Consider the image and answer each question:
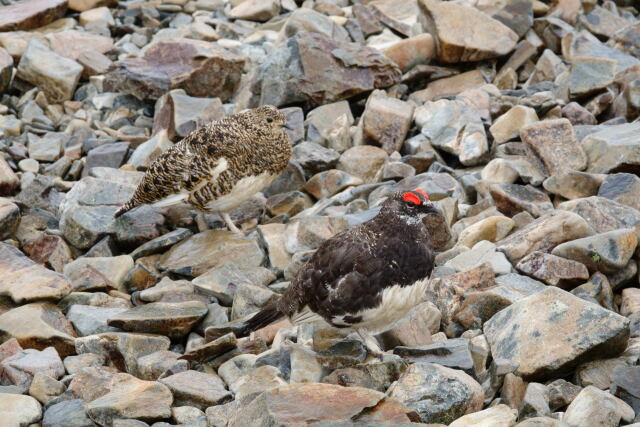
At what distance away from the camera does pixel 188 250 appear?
7.20 m

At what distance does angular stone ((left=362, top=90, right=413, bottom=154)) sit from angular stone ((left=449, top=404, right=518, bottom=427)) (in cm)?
450

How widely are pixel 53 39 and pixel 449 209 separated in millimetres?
6643

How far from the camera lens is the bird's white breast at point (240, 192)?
713 cm

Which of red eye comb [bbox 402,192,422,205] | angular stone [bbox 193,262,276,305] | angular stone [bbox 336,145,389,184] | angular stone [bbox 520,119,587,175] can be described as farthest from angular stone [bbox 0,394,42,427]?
angular stone [bbox 520,119,587,175]

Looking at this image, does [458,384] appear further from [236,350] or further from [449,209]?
[449,209]

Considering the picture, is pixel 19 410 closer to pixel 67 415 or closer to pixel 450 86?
pixel 67 415

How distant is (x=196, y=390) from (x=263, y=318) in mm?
709

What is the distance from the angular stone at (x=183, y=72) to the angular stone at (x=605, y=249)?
5.40m

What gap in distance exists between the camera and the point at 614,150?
6.91 m

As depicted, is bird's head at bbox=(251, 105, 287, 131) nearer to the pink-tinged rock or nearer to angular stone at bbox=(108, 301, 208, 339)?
angular stone at bbox=(108, 301, 208, 339)

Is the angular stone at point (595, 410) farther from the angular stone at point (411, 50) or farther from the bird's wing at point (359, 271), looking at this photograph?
the angular stone at point (411, 50)

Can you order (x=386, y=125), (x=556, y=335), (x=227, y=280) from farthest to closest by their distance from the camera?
(x=386, y=125) → (x=227, y=280) → (x=556, y=335)

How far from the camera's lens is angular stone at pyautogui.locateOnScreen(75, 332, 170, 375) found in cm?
552

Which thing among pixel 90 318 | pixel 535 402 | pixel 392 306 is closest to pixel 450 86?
pixel 90 318
